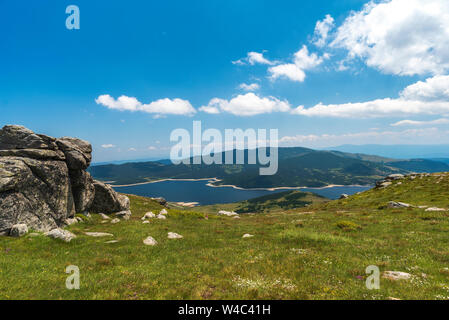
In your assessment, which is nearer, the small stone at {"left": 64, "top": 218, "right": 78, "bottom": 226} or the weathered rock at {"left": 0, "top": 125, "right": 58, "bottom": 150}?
the weathered rock at {"left": 0, "top": 125, "right": 58, "bottom": 150}

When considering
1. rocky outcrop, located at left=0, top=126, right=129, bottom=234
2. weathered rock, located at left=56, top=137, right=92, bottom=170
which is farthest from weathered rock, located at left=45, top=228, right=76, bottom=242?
weathered rock, located at left=56, top=137, right=92, bottom=170

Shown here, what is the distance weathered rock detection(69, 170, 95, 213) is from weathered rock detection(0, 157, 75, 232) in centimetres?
353

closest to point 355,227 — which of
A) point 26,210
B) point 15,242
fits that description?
point 15,242

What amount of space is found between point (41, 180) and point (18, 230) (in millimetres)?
7627

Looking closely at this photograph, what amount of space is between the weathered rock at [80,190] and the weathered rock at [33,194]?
3525mm

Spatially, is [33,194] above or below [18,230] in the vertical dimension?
above

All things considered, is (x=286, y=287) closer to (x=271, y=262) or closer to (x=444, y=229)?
→ (x=271, y=262)

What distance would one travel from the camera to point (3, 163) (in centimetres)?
2158

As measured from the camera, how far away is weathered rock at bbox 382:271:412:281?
11211 millimetres

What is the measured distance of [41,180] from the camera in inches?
966

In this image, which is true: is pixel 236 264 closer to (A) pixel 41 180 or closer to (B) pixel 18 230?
(B) pixel 18 230

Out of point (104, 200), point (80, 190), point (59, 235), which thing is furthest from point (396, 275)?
point (104, 200)

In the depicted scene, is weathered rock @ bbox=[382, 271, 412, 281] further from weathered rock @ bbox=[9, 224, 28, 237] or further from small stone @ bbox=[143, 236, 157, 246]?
weathered rock @ bbox=[9, 224, 28, 237]
